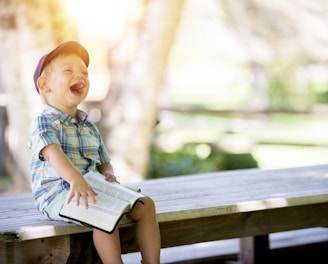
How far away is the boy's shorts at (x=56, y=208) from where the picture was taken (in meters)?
2.82

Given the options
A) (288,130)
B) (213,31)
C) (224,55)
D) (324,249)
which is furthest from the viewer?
(224,55)

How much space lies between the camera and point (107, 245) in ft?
9.12

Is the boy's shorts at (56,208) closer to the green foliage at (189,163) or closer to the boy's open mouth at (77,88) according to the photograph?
the boy's open mouth at (77,88)

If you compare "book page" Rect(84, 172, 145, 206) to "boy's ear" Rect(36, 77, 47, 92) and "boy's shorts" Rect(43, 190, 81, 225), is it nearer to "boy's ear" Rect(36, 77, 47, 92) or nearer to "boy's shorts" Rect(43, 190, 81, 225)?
"boy's shorts" Rect(43, 190, 81, 225)

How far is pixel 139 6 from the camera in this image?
962 centimetres

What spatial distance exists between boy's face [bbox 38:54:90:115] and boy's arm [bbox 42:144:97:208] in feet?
0.76

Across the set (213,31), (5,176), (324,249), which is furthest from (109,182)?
(213,31)

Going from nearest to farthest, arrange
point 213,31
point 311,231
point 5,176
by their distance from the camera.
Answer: point 311,231 → point 5,176 → point 213,31

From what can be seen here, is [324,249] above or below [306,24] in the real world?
below

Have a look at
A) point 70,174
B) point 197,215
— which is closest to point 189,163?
point 197,215

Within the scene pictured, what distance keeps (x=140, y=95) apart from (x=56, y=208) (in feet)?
17.2

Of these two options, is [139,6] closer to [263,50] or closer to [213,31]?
[263,50]

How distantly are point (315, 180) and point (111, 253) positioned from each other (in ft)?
4.64

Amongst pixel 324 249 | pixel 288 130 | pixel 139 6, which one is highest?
pixel 139 6
